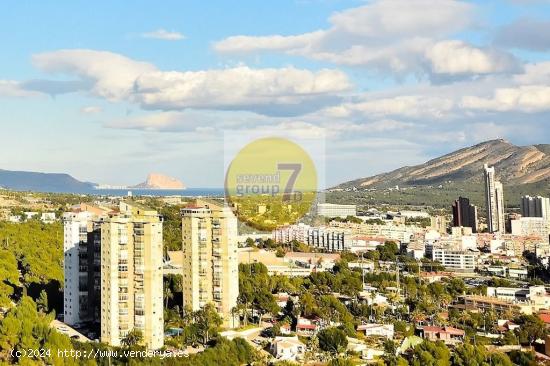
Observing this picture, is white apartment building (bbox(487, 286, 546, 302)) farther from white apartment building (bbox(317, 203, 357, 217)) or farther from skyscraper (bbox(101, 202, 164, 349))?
white apartment building (bbox(317, 203, 357, 217))

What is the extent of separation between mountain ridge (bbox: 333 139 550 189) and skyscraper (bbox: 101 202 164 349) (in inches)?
3527

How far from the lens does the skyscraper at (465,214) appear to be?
53375 millimetres

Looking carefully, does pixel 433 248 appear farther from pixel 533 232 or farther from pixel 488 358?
pixel 488 358

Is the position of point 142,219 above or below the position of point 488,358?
above

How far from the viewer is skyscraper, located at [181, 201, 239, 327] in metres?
19.8

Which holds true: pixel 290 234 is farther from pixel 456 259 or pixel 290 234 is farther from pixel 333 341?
pixel 333 341

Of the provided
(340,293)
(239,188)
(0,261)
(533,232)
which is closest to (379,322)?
(340,293)

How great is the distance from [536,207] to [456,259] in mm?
24633

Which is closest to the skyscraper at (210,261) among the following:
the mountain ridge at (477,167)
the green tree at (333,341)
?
the green tree at (333,341)

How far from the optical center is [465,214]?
177ft

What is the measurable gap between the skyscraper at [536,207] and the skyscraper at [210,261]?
141 ft

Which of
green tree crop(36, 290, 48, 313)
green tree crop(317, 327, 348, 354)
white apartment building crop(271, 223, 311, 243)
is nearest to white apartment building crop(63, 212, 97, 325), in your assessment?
green tree crop(36, 290, 48, 313)

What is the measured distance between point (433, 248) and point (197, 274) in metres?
21.7

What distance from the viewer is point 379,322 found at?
67.2 ft
